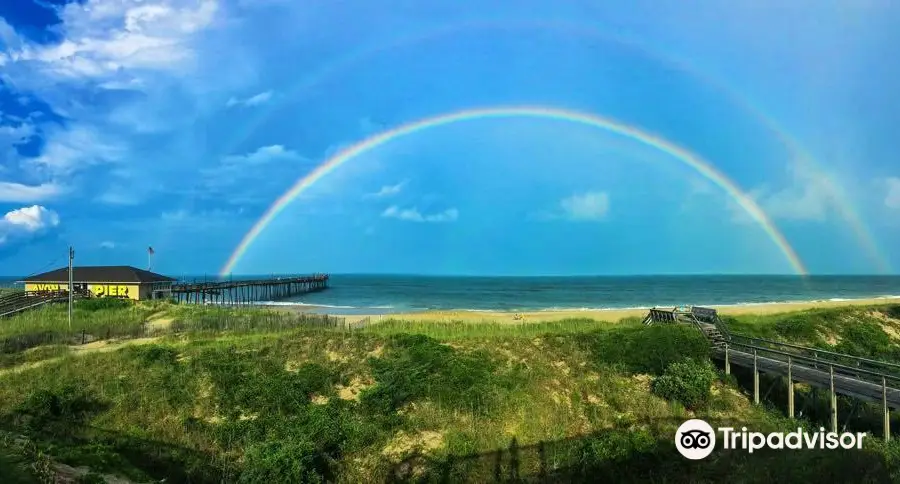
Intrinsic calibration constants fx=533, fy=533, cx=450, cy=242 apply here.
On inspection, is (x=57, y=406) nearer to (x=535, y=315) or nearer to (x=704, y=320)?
(x=704, y=320)

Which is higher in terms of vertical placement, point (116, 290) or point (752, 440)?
point (116, 290)

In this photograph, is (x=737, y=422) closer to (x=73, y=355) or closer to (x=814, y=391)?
(x=814, y=391)

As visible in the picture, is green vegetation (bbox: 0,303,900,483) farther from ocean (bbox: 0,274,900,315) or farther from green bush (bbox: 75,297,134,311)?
ocean (bbox: 0,274,900,315)

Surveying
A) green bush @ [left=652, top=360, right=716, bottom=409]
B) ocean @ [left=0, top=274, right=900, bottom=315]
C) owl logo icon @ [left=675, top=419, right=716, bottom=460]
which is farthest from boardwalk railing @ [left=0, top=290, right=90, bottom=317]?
owl logo icon @ [left=675, top=419, right=716, bottom=460]

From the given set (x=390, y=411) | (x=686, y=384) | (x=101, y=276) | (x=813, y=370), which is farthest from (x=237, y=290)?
(x=813, y=370)

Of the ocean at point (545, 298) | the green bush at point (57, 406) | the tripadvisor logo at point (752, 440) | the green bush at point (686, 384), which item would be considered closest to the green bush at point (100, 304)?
the ocean at point (545, 298)

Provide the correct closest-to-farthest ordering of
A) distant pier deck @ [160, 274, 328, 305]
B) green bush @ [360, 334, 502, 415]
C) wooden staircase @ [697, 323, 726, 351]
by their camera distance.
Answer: green bush @ [360, 334, 502, 415], wooden staircase @ [697, 323, 726, 351], distant pier deck @ [160, 274, 328, 305]

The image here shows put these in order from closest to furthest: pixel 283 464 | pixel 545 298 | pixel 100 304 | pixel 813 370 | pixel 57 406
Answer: pixel 283 464 → pixel 813 370 → pixel 57 406 → pixel 100 304 → pixel 545 298
